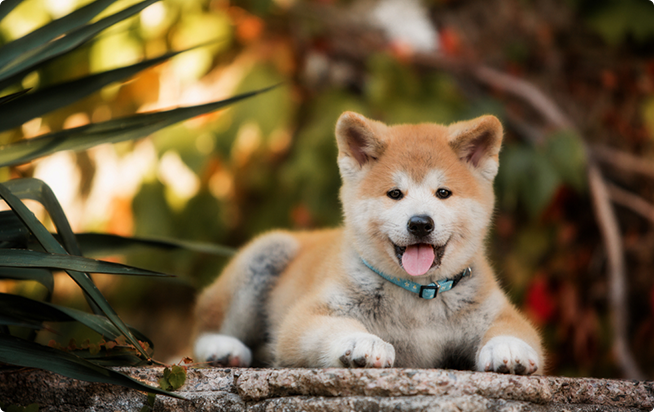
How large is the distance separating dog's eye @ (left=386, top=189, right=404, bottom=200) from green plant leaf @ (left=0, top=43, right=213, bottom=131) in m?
1.18

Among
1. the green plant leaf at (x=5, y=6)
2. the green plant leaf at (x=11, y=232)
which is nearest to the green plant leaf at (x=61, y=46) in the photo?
the green plant leaf at (x=5, y=6)

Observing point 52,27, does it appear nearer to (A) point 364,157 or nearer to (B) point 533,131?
(A) point 364,157

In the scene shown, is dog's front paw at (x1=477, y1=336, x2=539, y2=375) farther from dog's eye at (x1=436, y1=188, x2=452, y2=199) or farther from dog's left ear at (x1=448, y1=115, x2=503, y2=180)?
dog's left ear at (x1=448, y1=115, x2=503, y2=180)

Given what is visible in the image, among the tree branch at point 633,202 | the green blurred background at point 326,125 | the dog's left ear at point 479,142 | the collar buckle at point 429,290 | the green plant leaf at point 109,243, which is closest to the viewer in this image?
the collar buckle at point 429,290

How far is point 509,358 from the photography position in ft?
6.47

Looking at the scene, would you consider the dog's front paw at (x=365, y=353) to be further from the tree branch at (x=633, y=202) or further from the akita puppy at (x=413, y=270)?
the tree branch at (x=633, y=202)

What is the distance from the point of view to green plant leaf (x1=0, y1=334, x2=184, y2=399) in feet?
6.10

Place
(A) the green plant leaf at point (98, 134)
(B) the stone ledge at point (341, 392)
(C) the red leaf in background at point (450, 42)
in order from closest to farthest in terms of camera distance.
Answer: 1. (B) the stone ledge at point (341, 392)
2. (A) the green plant leaf at point (98, 134)
3. (C) the red leaf in background at point (450, 42)

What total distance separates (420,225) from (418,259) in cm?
15

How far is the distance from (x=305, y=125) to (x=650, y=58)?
10.7 feet

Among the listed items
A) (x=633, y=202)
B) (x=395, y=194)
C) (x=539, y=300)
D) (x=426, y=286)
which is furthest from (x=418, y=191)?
(x=633, y=202)

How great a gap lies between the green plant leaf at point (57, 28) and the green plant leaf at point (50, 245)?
76 cm

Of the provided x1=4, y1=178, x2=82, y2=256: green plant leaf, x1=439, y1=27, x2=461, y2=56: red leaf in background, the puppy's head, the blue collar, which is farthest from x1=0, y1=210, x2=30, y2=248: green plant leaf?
x1=439, y1=27, x2=461, y2=56: red leaf in background

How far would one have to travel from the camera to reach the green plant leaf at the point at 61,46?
2.44m
